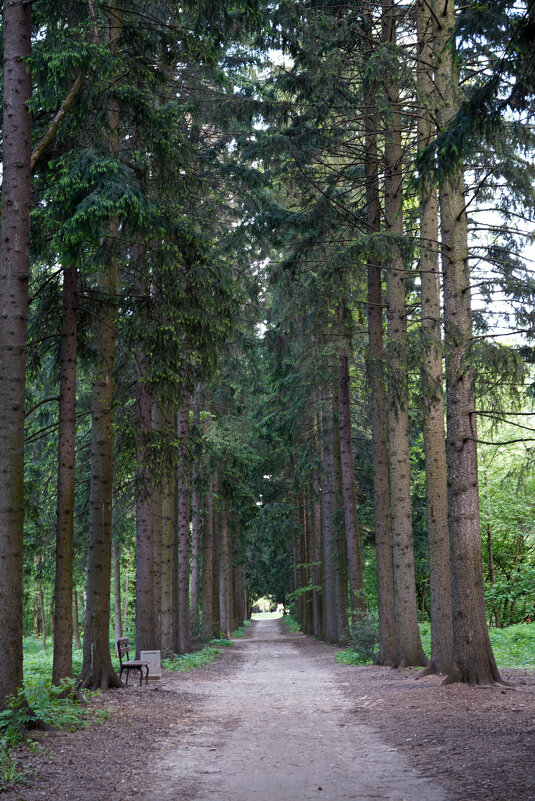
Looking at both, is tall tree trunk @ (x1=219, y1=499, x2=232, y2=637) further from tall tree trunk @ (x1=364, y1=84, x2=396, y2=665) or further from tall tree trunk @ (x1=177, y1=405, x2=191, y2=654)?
tall tree trunk @ (x1=364, y1=84, x2=396, y2=665)

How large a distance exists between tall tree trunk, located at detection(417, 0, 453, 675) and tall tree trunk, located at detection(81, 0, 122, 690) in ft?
17.2

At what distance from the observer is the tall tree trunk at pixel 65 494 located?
32.3 ft

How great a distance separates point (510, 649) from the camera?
690 inches

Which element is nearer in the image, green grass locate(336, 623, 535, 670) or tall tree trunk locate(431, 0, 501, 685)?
tall tree trunk locate(431, 0, 501, 685)

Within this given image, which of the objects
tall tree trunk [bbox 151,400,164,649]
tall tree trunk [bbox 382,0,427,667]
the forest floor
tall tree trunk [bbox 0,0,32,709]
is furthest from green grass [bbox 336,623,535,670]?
tall tree trunk [bbox 0,0,32,709]

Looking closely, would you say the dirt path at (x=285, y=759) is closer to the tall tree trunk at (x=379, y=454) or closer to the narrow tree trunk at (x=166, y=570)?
the tall tree trunk at (x=379, y=454)

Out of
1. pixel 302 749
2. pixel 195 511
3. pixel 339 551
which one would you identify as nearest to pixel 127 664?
pixel 302 749

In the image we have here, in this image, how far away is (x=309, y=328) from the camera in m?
16.3

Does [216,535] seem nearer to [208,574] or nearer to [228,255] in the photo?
[208,574]

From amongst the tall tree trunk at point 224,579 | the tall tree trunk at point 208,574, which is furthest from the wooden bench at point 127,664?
the tall tree trunk at point 224,579

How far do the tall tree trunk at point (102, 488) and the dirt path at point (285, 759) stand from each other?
191 centimetres

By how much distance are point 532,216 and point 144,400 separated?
7.96 metres

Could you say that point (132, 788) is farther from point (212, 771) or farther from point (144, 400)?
point (144, 400)

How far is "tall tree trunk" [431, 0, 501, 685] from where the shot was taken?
10.2m
